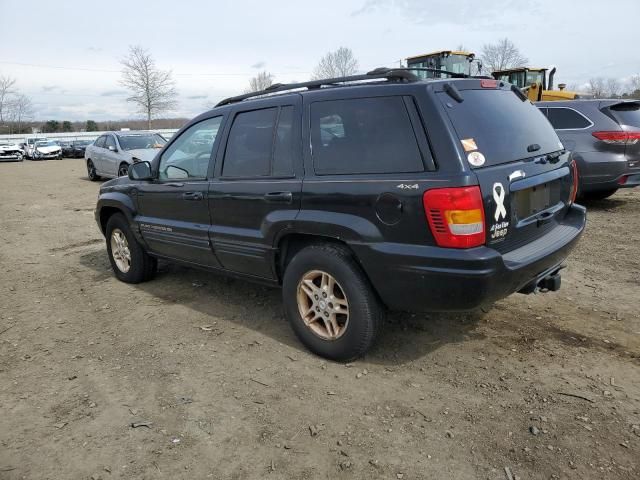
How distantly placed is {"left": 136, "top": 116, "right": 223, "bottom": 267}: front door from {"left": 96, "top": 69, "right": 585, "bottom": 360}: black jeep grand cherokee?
0.03 m

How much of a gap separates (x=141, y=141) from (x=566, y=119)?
36.9 feet

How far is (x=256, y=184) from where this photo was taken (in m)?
3.76

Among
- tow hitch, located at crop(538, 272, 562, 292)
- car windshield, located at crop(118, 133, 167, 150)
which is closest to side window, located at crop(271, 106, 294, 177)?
tow hitch, located at crop(538, 272, 562, 292)

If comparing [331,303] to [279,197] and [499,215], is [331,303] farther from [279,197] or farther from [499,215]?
[499,215]

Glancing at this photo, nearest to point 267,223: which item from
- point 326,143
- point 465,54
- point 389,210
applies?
point 326,143

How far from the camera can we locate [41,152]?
1305 inches

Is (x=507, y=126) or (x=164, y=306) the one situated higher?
(x=507, y=126)

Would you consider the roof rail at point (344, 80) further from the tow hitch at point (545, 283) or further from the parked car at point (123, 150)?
the parked car at point (123, 150)

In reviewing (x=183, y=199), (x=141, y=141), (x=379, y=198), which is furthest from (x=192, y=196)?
(x=141, y=141)

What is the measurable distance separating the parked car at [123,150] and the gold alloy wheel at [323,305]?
11.2m

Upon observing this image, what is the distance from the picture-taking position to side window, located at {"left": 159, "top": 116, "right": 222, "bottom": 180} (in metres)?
4.29

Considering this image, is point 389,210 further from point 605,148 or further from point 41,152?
point 41,152

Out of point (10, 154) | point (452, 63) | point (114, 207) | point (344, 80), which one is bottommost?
point (114, 207)

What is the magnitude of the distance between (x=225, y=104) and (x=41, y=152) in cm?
3407
